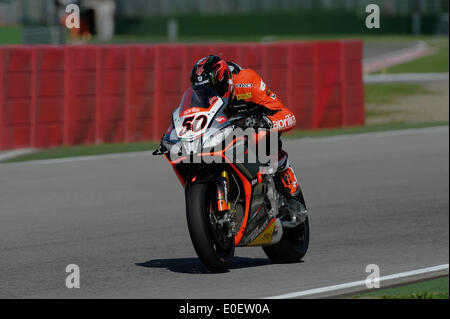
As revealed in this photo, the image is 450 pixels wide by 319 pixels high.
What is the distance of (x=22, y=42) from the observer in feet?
70.1

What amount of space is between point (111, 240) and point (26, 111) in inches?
234

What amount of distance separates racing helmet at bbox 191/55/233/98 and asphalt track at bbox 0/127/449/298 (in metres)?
1.39

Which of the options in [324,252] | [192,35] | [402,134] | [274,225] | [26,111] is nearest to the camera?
[274,225]

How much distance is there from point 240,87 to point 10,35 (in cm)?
1507

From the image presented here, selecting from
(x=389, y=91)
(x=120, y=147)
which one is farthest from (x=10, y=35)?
(x=389, y=91)

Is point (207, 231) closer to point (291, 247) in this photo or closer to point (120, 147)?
point (291, 247)

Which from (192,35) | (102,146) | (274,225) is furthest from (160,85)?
(192,35)

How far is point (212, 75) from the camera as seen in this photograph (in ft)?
23.0

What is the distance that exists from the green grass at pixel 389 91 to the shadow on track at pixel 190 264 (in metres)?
13.8

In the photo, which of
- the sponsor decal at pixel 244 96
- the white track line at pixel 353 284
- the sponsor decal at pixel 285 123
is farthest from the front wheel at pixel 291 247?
the sponsor decal at pixel 244 96

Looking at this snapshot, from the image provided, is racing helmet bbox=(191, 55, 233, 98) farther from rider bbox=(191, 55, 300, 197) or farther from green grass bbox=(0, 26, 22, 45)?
green grass bbox=(0, 26, 22, 45)

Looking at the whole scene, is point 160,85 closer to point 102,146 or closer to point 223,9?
point 102,146

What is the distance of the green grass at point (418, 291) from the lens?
7602mm

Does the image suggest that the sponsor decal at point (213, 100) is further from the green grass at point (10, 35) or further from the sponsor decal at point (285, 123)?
the green grass at point (10, 35)
